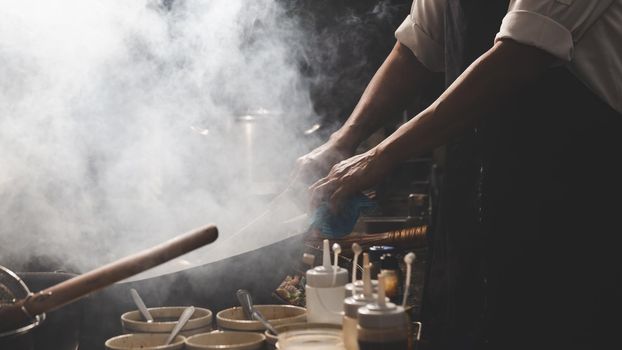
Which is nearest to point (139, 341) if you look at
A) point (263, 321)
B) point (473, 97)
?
point (263, 321)

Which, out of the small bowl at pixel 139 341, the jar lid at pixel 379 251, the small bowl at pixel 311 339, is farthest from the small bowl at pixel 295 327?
the jar lid at pixel 379 251

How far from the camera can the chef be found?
182 cm

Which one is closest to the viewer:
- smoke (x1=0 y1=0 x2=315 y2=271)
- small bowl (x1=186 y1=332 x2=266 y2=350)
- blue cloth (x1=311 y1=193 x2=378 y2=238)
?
small bowl (x1=186 y1=332 x2=266 y2=350)

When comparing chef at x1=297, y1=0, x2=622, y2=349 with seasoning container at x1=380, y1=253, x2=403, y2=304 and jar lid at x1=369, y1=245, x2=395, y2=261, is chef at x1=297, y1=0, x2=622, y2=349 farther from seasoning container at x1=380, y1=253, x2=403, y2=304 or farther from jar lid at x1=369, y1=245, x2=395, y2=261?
seasoning container at x1=380, y1=253, x2=403, y2=304

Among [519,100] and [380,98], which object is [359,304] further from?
[380,98]

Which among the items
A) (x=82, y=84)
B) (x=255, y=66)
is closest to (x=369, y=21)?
(x=255, y=66)

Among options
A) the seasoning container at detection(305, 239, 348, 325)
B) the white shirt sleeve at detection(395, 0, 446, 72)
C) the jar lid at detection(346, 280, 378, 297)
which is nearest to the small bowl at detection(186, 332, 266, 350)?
the seasoning container at detection(305, 239, 348, 325)

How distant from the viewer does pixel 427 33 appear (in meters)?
2.50

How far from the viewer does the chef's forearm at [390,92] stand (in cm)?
261

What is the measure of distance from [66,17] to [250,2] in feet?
4.41

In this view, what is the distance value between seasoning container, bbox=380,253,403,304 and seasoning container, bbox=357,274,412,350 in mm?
272

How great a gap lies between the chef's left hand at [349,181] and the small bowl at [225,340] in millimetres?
476

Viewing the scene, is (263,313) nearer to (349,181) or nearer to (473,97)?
(349,181)

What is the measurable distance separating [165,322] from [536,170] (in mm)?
1171
